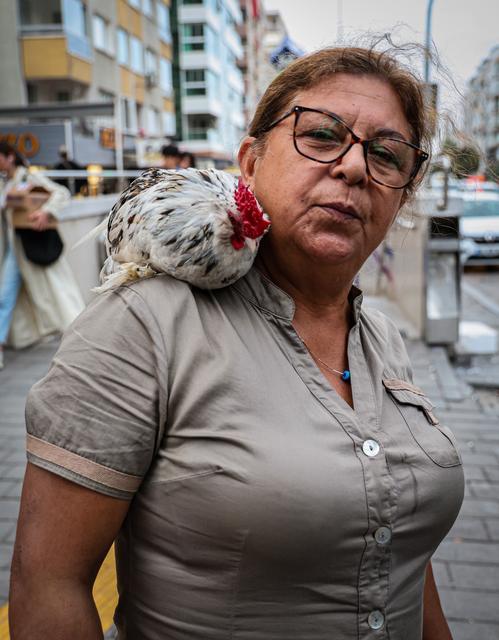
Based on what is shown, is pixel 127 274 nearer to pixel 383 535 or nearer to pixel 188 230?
pixel 188 230

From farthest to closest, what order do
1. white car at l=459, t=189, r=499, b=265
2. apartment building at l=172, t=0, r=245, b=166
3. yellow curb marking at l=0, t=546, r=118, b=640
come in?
apartment building at l=172, t=0, r=245, b=166 → white car at l=459, t=189, r=499, b=265 → yellow curb marking at l=0, t=546, r=118, b=640

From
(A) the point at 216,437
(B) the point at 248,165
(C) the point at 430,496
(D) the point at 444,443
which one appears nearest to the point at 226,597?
(A) the point at 216,437

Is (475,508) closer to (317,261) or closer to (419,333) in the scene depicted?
(317,261)

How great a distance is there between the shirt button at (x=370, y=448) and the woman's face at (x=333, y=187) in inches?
15.8

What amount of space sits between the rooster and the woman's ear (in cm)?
24

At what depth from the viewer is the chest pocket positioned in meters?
1.45

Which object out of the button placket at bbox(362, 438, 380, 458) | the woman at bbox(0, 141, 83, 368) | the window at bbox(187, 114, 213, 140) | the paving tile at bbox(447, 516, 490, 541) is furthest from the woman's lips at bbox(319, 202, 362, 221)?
the window at bbox(187, 114, 213, 140)

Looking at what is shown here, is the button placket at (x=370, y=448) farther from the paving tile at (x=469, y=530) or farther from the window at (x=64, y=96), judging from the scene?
the window at (x=64, y=96)

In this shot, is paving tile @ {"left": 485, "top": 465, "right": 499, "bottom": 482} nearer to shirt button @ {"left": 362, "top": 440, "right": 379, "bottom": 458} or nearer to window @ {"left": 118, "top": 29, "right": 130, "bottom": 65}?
shirt button @ {"left": 362, "top": 440, "right": 379, "bottom": 458}

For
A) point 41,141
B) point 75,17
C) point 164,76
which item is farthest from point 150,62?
point 41,141

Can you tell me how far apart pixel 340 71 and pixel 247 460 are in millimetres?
877

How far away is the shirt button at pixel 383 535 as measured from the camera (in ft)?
4.14

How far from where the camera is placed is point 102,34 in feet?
95.4

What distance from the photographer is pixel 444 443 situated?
1501 mm
